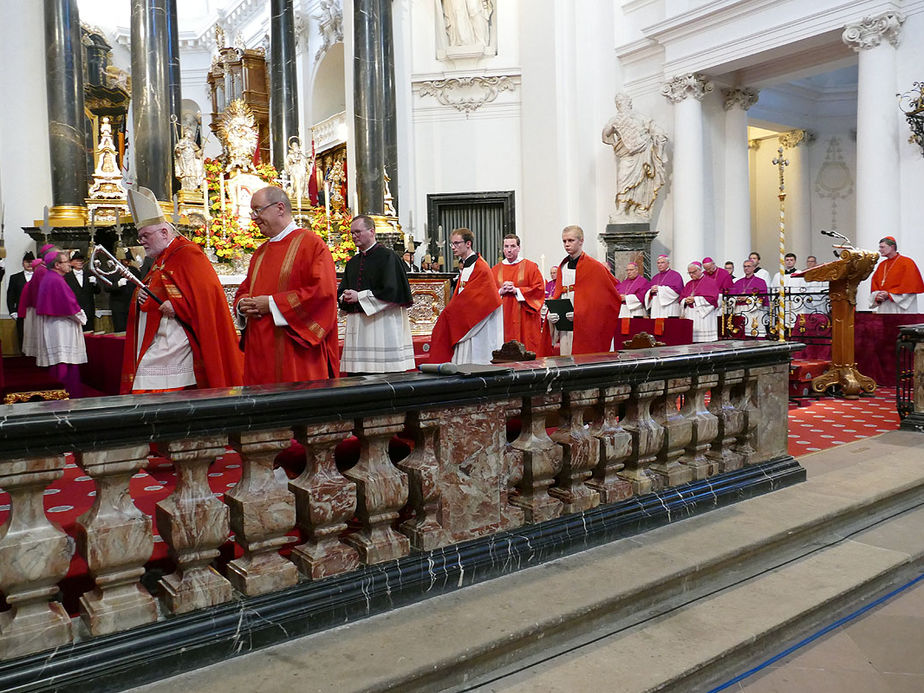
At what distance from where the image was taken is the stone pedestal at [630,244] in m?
14.4

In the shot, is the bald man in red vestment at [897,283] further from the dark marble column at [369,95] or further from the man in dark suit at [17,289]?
the man in dark suit at [17,289]

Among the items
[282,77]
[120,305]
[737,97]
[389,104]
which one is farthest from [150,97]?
[737,97]

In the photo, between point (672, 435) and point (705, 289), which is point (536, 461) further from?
point (705, 289)

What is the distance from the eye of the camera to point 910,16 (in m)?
10.8

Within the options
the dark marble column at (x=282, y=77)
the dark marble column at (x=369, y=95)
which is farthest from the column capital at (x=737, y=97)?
the dark marble column at (x=282, y=77)

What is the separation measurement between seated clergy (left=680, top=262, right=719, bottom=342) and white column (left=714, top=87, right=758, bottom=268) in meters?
3.58

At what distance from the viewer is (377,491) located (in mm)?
2404

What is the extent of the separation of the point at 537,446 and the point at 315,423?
989 millimetres

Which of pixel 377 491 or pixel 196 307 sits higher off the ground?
pixel 196 307

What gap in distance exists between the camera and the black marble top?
1812 millimetres

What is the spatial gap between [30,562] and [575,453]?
1.93 meters

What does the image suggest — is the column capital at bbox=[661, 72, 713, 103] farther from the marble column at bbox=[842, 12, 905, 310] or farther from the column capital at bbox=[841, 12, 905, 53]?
the marble column at bbox=[842, 12, 905, 310]

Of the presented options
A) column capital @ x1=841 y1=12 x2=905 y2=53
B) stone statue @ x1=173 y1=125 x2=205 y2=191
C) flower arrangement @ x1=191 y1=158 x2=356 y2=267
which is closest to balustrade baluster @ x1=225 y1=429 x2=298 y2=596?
flower arrangement @ x1=191 y1=158 x2=356 y2=267

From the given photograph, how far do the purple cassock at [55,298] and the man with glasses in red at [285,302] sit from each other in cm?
436
